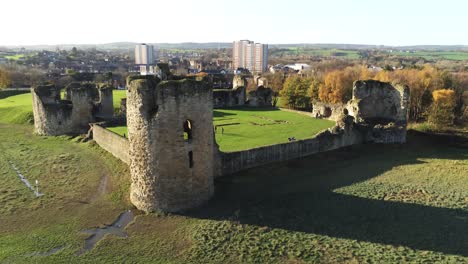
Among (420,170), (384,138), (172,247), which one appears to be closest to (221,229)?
(172,247)

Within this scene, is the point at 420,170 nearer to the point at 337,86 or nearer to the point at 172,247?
the point at 172,247

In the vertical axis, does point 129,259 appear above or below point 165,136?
below

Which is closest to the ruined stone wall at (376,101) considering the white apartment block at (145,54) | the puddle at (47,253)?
the puddle at (47,253)

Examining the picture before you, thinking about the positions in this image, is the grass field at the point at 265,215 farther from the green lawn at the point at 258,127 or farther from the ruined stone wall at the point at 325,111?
the ruined stone wall at the point at 325,111

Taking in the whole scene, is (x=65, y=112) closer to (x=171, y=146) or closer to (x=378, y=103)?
(x=171, y=146)

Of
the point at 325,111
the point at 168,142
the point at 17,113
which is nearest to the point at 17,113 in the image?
the point at 17,113

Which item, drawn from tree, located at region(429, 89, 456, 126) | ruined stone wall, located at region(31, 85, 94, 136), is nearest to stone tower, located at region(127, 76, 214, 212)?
ruined stone wall, located at region(31, 85, 94, 136)

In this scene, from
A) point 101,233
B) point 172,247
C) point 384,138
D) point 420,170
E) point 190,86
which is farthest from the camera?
point 384,138
